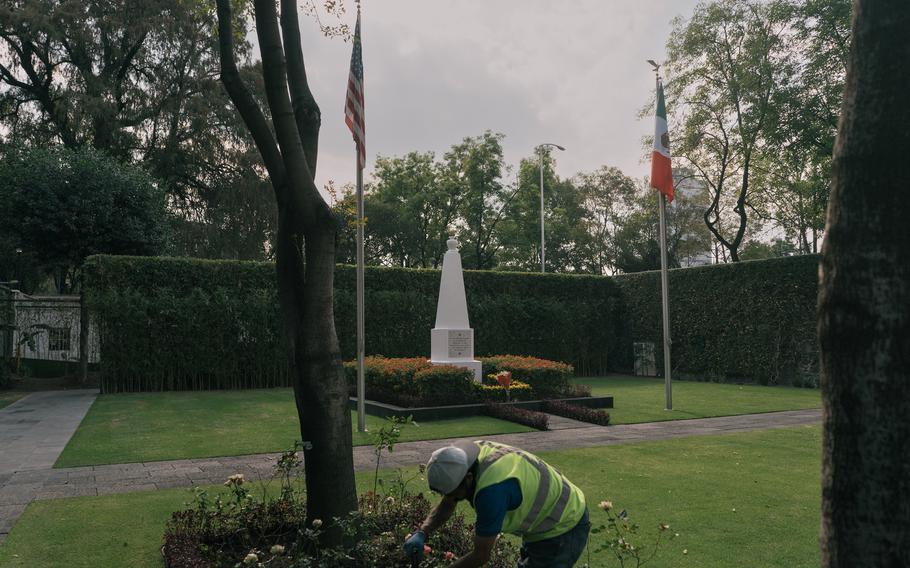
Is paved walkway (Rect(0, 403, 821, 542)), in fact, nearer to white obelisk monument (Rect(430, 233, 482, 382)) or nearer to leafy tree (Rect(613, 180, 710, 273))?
white obelisk monument (Rect(430, 233, 482, 382))

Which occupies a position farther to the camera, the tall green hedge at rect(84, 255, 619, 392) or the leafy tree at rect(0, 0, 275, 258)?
the leafy tree at rect(0, 0, 275, 258)

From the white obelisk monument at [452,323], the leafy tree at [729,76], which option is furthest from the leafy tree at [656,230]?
the white obelisk monument at [452,323]

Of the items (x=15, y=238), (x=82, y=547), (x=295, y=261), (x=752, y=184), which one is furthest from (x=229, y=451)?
(x=752, y=184)

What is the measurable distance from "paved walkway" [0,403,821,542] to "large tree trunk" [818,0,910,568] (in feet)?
21.7

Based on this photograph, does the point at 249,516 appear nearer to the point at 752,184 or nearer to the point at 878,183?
the point at 878,183

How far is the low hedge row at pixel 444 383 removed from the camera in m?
14.4

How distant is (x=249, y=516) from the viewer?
550 cm

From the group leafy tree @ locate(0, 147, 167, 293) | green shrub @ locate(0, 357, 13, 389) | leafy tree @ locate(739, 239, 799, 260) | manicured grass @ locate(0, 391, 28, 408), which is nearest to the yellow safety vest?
manicured grass @ locate(0, 391, 28, 408)

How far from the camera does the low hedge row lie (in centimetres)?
1440

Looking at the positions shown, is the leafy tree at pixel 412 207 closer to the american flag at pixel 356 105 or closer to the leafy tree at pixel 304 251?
the american flag at pixel 356 105

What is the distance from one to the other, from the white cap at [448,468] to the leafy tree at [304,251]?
1692 millimetres

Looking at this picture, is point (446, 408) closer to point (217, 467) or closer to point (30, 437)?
point (217, 467)

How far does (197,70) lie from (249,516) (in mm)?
24994

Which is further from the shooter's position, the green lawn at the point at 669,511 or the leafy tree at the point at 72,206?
the leafy tree at the point at 72,206
